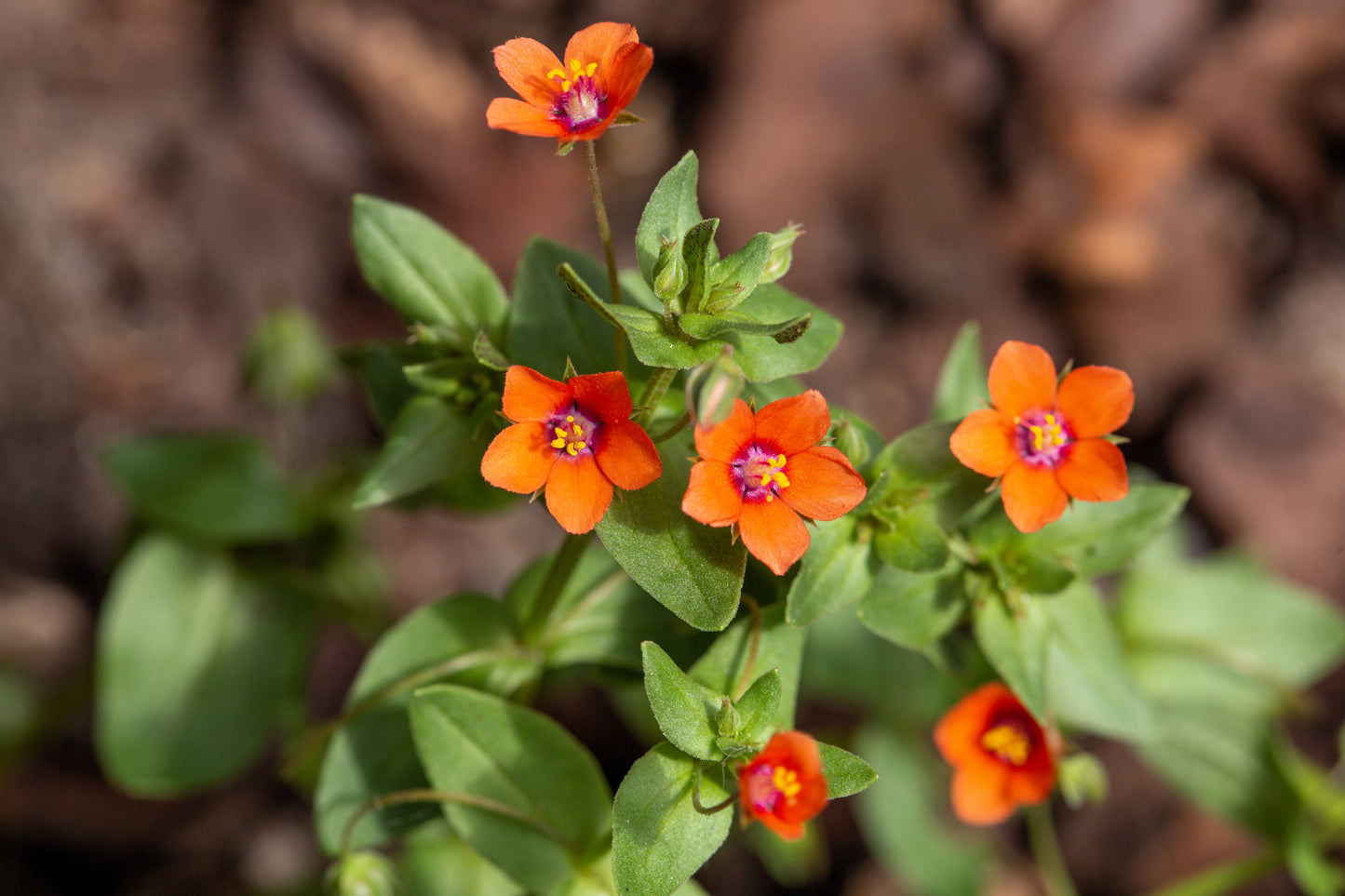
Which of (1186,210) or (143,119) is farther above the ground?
(143,119)

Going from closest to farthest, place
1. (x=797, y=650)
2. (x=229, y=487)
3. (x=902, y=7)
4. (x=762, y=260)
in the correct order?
(x=762, y=260) < (x=797, y=650) < (x=229, y=487) < (x=902, y=7)

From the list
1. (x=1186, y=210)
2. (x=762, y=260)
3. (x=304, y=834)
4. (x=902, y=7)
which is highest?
(x=762, y=260)

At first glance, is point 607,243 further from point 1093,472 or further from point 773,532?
point 1093,472

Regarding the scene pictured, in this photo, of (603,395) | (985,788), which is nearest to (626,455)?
(603,395)

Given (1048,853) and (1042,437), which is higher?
(1042,437)

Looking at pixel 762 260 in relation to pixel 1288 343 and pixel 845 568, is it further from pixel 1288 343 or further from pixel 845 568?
pixel 1288 343

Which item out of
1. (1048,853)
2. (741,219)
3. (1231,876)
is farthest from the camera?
(741,219)

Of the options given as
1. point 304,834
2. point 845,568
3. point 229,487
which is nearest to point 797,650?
point 845,568
